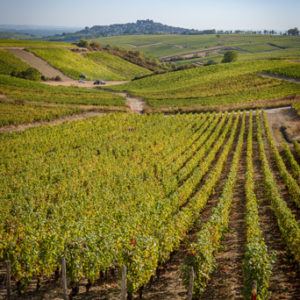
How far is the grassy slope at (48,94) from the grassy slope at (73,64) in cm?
2879

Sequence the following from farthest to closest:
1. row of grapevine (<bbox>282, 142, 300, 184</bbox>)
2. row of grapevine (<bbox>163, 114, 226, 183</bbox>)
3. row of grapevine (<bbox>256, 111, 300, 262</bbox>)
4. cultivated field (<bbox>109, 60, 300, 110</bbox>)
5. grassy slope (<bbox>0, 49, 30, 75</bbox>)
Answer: grassy slope (<bbox>0, 49, 30, 75</bbox>)
cultivated field (<bbox>109, 60, 300, 110</bbox>)
row of grapevine (<bbox>163, 114, 226, 183</bbox>)
row of grapevine (<bbox>282, 142, 300, 184</bbox>)
row of grapevine (<bbox>256, 111, 300, 262</bbox>)

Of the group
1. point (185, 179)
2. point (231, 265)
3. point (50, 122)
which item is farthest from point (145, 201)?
point (50, 122)

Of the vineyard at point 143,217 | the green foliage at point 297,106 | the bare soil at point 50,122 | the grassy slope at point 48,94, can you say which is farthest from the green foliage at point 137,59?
the vineyard at point 143,217

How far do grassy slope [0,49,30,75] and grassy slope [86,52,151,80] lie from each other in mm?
34940

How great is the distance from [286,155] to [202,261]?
22.6 metres

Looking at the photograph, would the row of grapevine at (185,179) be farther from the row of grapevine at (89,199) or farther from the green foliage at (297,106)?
the green foliage at (297,106)

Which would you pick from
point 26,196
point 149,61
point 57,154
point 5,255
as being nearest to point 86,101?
point 57,154

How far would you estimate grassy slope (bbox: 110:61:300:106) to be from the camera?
6325cm

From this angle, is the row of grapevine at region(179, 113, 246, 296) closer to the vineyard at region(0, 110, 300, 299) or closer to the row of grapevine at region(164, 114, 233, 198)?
the vineyard at region(0, 110, 300, 299)

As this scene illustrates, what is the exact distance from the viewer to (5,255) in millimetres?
10812

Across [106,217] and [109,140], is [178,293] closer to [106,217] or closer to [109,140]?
[106,217]

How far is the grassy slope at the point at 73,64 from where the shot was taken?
3770 inches

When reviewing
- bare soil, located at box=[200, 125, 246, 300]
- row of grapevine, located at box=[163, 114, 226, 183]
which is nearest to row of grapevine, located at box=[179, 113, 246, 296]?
bare soil, located at box=[200, 125, 246, 300]

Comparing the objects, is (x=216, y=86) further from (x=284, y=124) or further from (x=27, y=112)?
(x=27, y=112)
